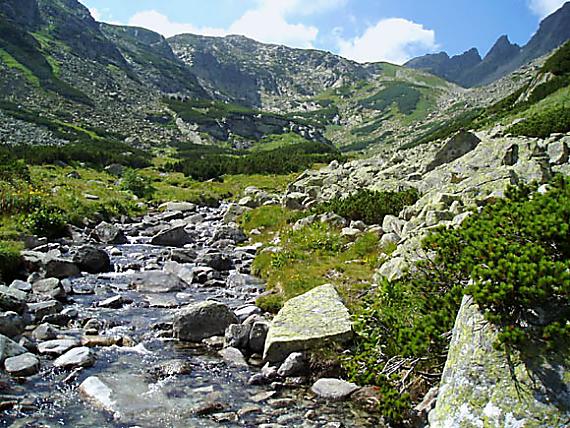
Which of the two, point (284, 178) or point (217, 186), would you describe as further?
point (284, 178)

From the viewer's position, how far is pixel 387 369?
7652 millimetres

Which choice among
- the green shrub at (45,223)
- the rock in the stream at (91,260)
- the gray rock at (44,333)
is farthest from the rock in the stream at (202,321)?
the green shrub at (45,223)

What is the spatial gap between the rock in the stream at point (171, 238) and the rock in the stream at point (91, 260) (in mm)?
6113

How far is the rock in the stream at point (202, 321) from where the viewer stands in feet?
39.3

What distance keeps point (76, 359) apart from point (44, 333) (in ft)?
6.00

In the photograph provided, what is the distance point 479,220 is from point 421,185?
16.5 metres

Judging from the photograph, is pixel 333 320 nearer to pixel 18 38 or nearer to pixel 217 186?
pixel 217 186

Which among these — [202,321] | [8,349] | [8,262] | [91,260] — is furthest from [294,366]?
[91,260]

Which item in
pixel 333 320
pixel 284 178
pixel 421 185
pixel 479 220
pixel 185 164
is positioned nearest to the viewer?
pixel 479 220

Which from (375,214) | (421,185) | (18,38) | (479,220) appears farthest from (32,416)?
(18,38)

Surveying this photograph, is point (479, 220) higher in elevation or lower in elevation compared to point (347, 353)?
higher

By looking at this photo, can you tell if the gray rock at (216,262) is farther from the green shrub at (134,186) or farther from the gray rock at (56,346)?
the green shrub at (134,186)

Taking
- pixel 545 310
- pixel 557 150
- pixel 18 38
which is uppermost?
pixel 18 38

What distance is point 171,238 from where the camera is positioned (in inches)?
995
